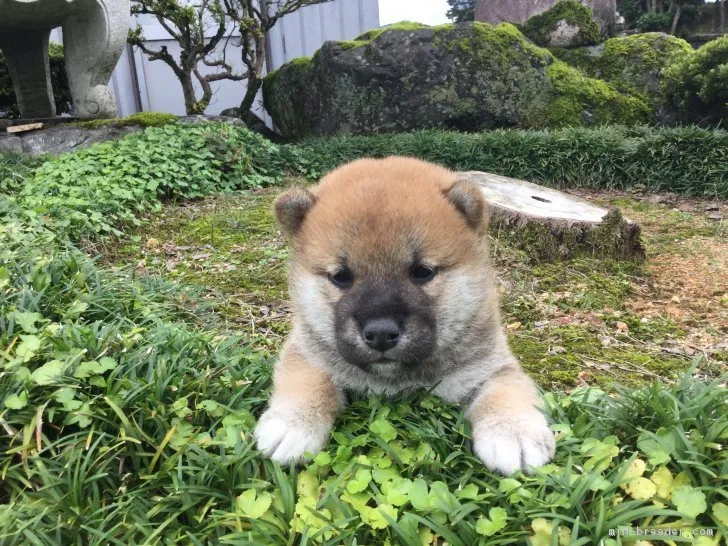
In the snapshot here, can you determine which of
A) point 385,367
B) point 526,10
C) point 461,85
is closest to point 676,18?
point 526,10

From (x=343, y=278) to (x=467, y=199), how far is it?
2.15 ft

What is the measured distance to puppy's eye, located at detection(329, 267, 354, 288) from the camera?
2.22 meters

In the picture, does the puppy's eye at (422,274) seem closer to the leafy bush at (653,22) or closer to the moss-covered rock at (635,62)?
the moss-covered rock at (635,62)

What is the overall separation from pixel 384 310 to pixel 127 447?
111 cm

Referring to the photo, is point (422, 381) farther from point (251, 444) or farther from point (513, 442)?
point (251, 444)

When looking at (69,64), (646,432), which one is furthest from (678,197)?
(69,64)

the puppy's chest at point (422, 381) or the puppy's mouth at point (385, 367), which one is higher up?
the puppy's mouth at point (385, 367)

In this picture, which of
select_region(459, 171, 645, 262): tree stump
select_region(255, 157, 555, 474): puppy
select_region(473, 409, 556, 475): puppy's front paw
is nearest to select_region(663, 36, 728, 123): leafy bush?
select_region(459, 171, 645, 262): tree stump

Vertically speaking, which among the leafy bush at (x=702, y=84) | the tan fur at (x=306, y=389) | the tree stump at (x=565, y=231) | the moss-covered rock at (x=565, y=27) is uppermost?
the moss-covered rock at (x=565, y=27)

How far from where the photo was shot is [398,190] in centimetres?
229

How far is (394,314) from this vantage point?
81.0 inches

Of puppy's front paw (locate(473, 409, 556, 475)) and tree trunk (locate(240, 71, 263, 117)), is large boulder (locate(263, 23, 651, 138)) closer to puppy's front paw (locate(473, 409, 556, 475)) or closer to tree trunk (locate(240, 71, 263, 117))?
Result: tree trunk (locate(240, 71, 263, 117))

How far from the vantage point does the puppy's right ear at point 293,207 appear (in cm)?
243

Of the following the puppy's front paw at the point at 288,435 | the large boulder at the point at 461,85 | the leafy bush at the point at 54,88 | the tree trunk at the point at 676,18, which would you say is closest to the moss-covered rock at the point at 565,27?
the large boulder at the point at 461,85
